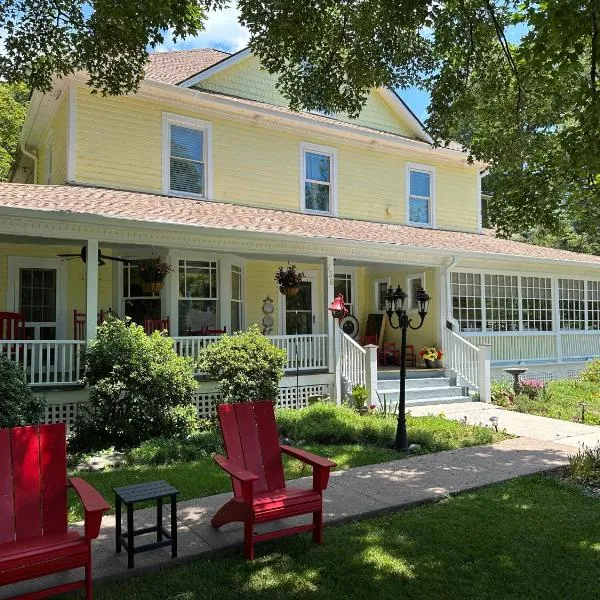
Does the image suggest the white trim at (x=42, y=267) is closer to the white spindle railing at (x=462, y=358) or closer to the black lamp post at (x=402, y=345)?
the black lamp post at (x=402, y=345)

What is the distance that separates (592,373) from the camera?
589 inches

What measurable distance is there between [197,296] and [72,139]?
411 centimetres

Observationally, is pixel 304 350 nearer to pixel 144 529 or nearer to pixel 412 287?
pixel 412 287

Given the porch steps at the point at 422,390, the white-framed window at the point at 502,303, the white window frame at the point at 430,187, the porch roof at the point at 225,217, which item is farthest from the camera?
the white window frame at the point at 430,187

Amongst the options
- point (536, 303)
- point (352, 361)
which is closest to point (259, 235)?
point (352, 361)

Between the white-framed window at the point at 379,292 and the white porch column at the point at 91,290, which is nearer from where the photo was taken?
the white porch column at the point at 91,290

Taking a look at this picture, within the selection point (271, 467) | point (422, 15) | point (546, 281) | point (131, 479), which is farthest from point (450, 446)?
point (546, 281)

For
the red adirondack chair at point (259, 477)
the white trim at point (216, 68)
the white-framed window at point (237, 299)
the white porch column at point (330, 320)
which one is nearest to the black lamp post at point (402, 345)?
the white porch column at point (330, 320)

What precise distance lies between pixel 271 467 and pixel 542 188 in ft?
22.0

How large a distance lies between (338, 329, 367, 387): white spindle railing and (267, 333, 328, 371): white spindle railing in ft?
1.19

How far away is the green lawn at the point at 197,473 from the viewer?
19.8ft

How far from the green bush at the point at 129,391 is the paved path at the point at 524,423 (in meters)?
4.93

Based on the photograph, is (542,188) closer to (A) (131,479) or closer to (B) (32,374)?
(A) (131,479)

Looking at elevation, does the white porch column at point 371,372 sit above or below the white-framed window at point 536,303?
below
